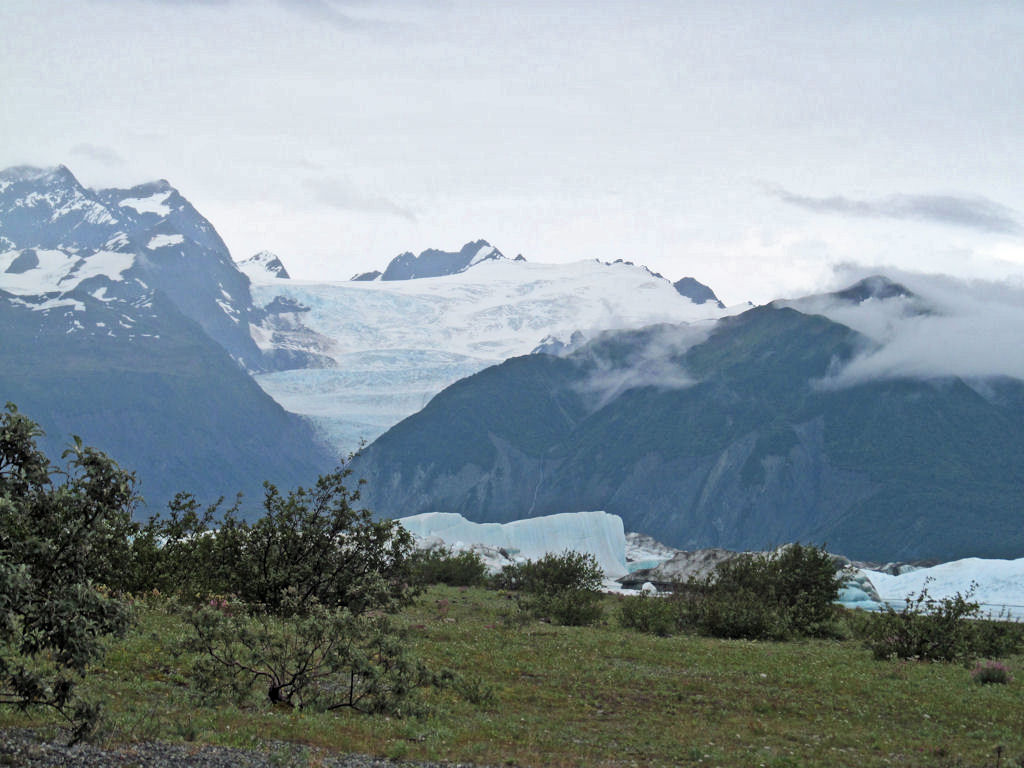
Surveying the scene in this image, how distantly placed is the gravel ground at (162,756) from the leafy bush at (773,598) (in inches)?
1077

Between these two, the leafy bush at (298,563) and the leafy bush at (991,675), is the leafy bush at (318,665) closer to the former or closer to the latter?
the leafy bush at (298,563)

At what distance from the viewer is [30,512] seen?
13570mm

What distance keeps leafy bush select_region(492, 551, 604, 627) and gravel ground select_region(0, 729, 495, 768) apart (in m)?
29.3

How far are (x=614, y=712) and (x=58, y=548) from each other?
12.5m

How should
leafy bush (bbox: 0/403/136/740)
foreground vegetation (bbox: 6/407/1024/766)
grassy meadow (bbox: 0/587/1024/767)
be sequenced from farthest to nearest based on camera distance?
grassy meadow (bbox: 0/587/1024/767), foreground vegetation (bbox: 6/407/1024/766), leafy bush (bbox: 0/403/136/740)

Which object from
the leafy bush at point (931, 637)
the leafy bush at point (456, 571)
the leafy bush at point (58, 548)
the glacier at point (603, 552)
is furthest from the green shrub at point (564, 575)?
the leafy bush at point (58, 548)

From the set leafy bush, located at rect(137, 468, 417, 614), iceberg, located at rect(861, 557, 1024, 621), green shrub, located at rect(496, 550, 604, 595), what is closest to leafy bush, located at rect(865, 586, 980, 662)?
leafy bush, located at rect(137, 468, 417, 614)

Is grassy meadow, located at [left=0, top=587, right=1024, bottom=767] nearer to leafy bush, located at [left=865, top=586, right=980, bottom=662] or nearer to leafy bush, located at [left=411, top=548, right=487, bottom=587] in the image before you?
leafy bush, located at [left=865, top=586, right=980, bottom=662]

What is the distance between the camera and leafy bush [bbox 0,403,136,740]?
42.2ft

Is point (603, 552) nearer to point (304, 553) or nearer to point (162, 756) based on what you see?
point (304, 553)

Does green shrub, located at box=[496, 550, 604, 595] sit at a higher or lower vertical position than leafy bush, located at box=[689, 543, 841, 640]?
lower

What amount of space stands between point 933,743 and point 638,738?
553 centimetres

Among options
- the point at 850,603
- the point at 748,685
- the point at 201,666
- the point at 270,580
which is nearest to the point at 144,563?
the point at 270,580

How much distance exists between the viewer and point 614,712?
22.3m
